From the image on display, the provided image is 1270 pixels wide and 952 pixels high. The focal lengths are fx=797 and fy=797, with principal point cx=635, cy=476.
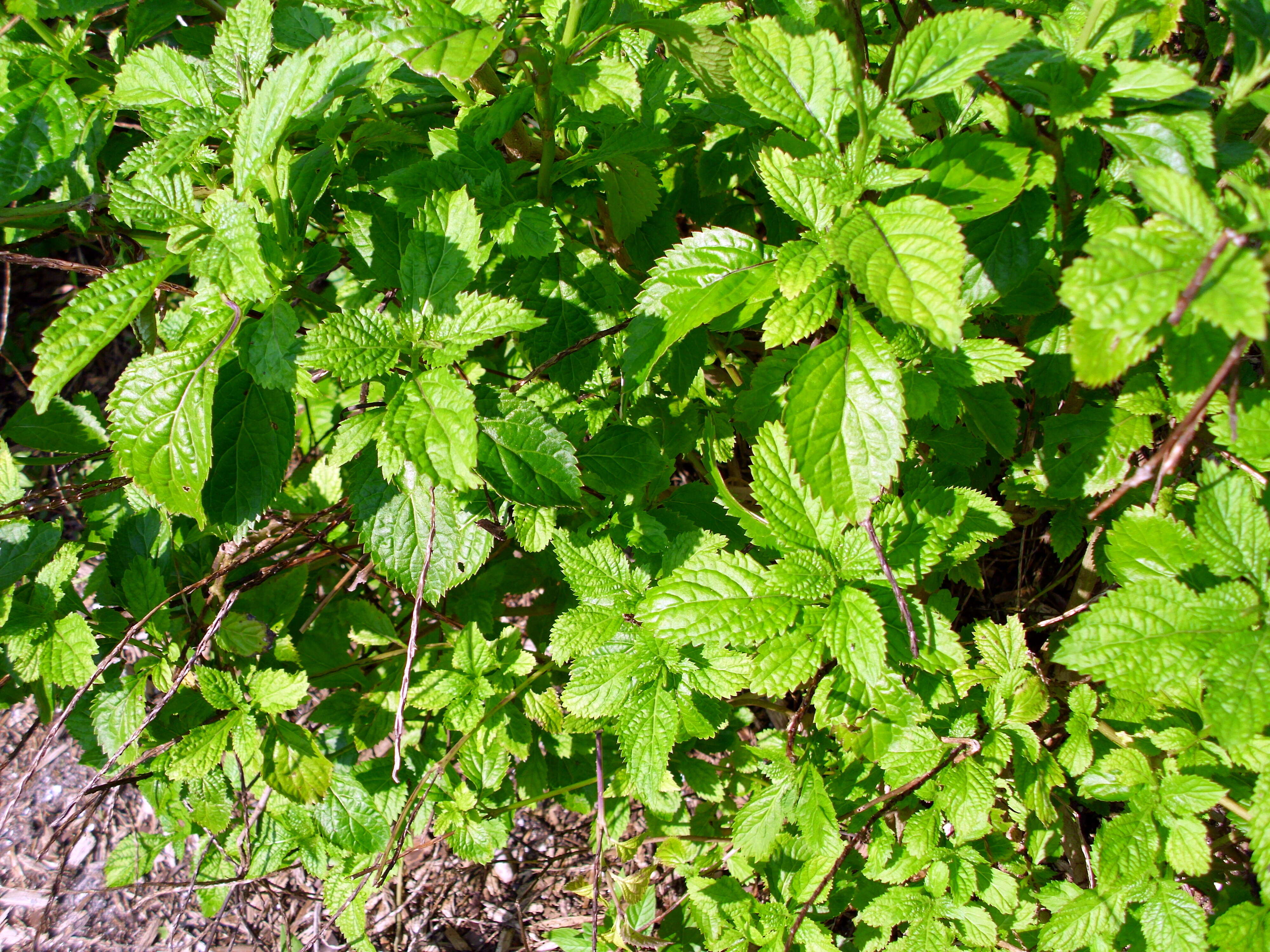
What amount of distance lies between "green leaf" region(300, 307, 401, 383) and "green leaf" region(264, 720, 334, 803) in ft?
3.95

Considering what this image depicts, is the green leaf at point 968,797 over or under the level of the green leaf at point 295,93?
under

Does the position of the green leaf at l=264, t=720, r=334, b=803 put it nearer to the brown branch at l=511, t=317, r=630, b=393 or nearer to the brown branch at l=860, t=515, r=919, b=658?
the brown branch at l=511, t=317, r=630, b=393

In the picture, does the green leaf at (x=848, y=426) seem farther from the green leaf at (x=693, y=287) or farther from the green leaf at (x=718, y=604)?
the green leaf at (x=718, y=604)

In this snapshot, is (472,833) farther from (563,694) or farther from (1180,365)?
(1180,365)

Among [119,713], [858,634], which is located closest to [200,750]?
[119,713]

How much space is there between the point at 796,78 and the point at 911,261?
0.45m

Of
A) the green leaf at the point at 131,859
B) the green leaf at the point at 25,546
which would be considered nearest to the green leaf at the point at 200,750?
the green leaf at the point at 131,859

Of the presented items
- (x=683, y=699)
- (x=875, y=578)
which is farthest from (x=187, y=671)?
(x=875, y=578)

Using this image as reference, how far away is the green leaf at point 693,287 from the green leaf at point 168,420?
0.85 meters

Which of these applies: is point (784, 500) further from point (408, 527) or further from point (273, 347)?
point (273, 347)

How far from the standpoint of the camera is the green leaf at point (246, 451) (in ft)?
5.70

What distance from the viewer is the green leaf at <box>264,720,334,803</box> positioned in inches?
87.7

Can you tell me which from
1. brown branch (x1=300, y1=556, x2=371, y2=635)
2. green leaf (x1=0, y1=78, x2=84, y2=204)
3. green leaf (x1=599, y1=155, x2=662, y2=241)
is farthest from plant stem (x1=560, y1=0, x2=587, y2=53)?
brown branch (x1=300, y1=556, x2=371, y2=635)

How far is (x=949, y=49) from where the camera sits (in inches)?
55.6
